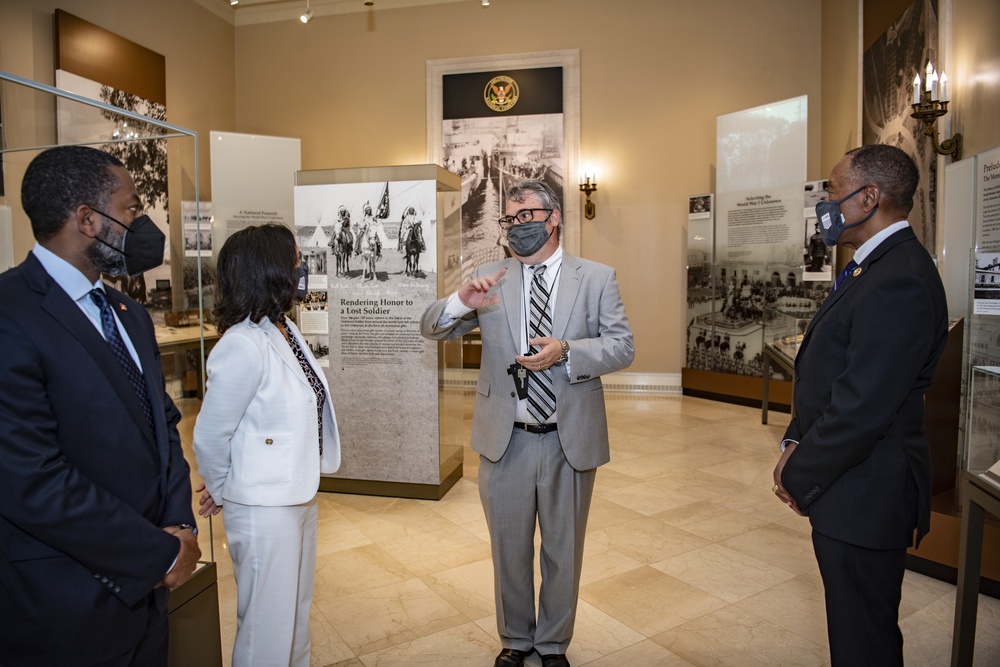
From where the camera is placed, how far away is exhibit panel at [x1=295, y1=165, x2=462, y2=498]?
4.96 meters

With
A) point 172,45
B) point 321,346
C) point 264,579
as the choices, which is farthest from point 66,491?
point 172,45

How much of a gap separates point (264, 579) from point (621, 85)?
9314 mm

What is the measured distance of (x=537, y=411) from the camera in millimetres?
2719

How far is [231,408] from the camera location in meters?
2.10

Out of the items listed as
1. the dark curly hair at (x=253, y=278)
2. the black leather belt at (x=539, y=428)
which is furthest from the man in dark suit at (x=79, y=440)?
the black leather belt at (x=539, y=428)

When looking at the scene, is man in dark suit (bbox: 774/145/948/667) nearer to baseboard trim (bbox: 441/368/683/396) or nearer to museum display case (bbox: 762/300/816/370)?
museum display case (bbox: 762/300/816/370)

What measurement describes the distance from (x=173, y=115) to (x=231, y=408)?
9.20 m

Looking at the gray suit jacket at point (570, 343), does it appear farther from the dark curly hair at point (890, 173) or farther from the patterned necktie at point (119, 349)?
the patterned necktie at point (119, 349)

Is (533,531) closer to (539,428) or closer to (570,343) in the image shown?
(539,428)

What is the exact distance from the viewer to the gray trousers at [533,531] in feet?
9.04

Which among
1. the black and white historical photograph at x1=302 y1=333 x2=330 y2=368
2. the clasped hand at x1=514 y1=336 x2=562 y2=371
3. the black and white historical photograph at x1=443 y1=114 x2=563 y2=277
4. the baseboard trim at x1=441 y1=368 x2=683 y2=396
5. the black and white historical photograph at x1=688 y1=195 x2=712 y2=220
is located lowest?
the baseboard trim at x1=441 y1=368 x2=683 y2=396

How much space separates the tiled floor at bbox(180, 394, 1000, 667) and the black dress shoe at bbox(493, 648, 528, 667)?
172 mm

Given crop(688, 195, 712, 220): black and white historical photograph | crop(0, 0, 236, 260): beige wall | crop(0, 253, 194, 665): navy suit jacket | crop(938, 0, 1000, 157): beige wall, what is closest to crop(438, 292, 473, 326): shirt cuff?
crop(0, 253, 194, 665): navy suit jacket

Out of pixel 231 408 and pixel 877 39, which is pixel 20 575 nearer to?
pixel 231 408
